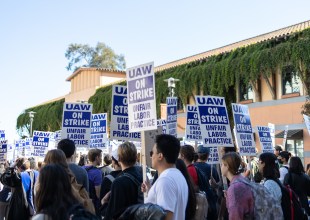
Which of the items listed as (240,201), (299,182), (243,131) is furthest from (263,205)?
(243,131)

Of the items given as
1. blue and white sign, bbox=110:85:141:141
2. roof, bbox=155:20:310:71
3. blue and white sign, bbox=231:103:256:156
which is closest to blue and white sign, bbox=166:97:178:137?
blue and white sign, bbox=231:103:256:156

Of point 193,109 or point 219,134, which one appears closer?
point 219,134

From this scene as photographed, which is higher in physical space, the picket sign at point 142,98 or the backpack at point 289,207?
the picket sign at point 142,98

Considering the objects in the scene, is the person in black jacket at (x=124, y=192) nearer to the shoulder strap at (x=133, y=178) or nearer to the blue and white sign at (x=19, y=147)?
the shoulder strap at (x=133, y=178)

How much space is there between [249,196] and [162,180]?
124 centimetres

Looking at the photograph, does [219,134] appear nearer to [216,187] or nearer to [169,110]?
[216,187]

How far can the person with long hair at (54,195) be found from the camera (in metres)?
3.68

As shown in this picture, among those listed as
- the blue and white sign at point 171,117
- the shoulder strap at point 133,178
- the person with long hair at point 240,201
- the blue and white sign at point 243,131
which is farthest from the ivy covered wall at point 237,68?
the shoulder strap at point 133,178

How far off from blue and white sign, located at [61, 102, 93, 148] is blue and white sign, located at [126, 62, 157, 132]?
17.5 feet

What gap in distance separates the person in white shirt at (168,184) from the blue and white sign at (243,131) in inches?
210

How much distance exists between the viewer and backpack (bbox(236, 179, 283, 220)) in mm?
5121

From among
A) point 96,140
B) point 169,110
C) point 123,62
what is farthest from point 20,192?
point 123,62

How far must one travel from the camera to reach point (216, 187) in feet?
30.5

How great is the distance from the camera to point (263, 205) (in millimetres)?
5141
